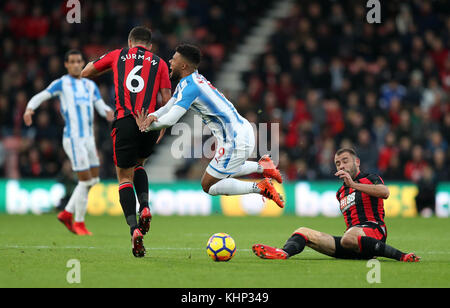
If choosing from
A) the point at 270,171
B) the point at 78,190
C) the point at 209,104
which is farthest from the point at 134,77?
the point at 78,190

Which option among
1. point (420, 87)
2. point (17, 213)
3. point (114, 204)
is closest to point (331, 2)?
point (420, 87)

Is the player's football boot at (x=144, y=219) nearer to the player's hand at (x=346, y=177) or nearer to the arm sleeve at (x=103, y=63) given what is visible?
the arm sleeve at (x=103, y=63)

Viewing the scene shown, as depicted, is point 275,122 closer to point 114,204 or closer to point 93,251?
point 114,204

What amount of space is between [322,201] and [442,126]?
11.5ft

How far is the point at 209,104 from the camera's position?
7.82m

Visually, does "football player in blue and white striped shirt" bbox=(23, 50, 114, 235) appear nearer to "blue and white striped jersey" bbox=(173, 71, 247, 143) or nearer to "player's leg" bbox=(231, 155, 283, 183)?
"player's leg" bbox=(231, 155, 283, 183)

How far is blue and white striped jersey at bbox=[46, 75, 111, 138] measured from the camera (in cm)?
1100

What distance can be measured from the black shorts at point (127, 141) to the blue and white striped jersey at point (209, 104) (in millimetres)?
526

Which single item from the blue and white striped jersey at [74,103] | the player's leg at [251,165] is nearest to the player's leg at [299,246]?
the player's leg at [251,165]

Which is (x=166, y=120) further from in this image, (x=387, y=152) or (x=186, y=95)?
(x=387, y=152)

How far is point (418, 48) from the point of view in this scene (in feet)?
62.5

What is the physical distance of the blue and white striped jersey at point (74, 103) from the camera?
1100 centimetres

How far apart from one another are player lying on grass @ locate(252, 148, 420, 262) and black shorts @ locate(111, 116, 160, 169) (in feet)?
5.24

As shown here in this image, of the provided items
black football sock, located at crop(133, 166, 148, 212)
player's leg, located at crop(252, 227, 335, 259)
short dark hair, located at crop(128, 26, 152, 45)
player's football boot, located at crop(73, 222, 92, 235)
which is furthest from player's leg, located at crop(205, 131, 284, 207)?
player's football boot, located at crop(73, 222, 92, 235)
